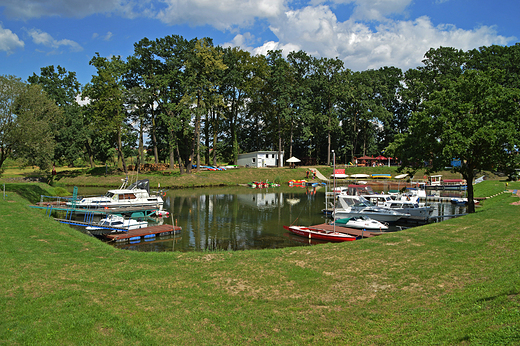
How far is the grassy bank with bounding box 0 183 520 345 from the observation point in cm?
784

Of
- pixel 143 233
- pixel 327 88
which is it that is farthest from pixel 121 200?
pixel 327 88

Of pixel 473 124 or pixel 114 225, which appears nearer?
pixel 473 124

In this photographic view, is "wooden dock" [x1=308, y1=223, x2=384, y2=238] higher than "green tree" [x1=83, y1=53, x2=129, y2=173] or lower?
lower

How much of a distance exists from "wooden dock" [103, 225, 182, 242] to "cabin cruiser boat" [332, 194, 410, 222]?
15.7 m

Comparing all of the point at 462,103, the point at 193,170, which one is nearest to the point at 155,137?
the point at 193,170

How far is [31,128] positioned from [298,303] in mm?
36960

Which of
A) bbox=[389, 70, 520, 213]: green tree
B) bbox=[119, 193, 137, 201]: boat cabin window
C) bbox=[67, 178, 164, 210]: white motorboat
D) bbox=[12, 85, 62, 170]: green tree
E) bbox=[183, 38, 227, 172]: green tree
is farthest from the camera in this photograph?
bbox=[183, 38, 227, 172]: green tree

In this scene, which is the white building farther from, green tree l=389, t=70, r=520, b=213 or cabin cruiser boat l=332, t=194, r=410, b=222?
green tree l=389, t=70, r=520, b=213

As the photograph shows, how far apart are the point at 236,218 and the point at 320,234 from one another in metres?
11.1

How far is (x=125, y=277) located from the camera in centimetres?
1200

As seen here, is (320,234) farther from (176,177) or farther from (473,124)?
(176,177)

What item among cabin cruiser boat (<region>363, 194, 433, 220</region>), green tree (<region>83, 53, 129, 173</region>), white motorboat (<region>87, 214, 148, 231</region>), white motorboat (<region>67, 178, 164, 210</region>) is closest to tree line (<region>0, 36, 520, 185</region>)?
green tree (<region>83, 53, 129, 173</region>)

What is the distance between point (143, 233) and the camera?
24.9 metres

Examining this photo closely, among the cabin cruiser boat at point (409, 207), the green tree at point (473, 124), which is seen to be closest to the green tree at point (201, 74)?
the cabin cruiser boat at point (409, 207)
